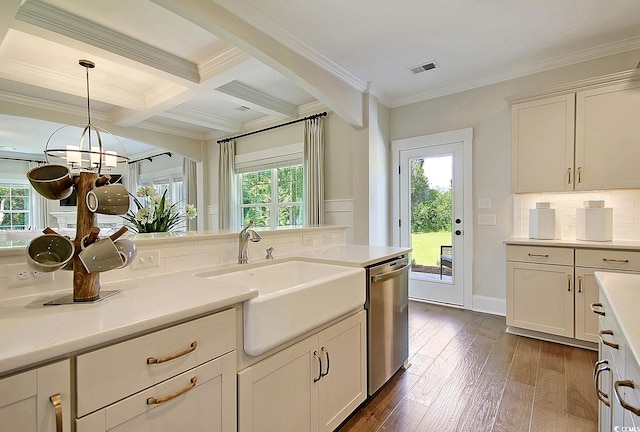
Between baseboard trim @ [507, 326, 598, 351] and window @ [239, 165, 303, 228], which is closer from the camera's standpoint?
baseboard trim @ [507, 326, 598, 351]

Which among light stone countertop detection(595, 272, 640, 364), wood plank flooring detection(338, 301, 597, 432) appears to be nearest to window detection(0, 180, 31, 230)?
wood plank flooring detection(338, 301, 597, 432)

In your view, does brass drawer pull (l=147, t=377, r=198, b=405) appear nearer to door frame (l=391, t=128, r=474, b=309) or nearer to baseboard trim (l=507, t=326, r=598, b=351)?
baseboard trim (l=507, t=326, r=598, b=351)

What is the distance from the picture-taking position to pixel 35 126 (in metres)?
5.37

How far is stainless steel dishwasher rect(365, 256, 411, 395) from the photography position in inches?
77.1

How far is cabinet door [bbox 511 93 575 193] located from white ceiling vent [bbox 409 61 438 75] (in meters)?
0.95

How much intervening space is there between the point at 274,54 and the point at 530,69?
110 inches

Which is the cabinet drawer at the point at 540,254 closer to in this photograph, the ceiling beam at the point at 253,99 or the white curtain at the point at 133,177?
the ceiling beam at the point at 253,99

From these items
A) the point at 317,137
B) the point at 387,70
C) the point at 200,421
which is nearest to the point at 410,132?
the point at 387,70

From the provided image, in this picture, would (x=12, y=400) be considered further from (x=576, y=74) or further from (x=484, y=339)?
(x=576, y=74)

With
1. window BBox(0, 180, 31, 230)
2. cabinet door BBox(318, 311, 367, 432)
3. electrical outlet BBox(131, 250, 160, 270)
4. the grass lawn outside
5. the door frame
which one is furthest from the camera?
window BBox(0, 180, 31, 230)

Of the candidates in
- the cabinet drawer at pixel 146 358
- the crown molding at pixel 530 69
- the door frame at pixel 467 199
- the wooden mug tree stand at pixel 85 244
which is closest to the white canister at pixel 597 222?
the door frame at pixel 467 199

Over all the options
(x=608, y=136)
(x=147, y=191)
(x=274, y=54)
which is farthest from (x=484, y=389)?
(x=274, y=54)

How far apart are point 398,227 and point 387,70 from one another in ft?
6.63

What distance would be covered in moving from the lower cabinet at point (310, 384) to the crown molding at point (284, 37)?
236 cm
